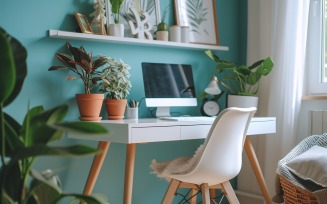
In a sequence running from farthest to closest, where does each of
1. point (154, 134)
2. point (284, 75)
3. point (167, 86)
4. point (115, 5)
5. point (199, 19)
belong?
point (199, 19), point (284, 75), point (167, 86), point (115, 5), point (154, 134)

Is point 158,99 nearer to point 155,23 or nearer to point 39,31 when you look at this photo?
point 155,23

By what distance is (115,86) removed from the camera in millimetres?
2586

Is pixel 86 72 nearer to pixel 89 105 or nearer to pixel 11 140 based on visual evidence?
pixel 89 105

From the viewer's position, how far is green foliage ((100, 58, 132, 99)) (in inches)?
101

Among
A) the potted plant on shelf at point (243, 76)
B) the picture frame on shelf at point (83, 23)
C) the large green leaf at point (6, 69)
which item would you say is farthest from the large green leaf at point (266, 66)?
the large green leaf at point (6, 69)

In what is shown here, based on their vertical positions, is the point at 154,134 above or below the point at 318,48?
below

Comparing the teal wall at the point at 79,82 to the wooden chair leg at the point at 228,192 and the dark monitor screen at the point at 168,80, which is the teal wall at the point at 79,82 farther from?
the wooden chair leg at the point at 228,192

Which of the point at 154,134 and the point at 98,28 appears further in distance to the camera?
the point at 98,28

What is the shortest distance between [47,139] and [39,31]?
1.54m

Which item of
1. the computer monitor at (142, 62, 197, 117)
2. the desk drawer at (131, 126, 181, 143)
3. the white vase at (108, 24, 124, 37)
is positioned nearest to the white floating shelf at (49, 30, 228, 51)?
the white vase at (108, 24, 124, 37)

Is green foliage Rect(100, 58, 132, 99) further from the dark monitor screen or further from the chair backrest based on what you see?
the chair backrest

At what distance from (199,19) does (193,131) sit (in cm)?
115

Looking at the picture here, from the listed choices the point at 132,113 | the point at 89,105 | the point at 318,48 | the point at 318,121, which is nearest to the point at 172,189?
the point at 132,113

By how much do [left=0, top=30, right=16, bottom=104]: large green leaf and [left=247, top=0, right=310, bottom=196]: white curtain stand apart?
2.34 metres
